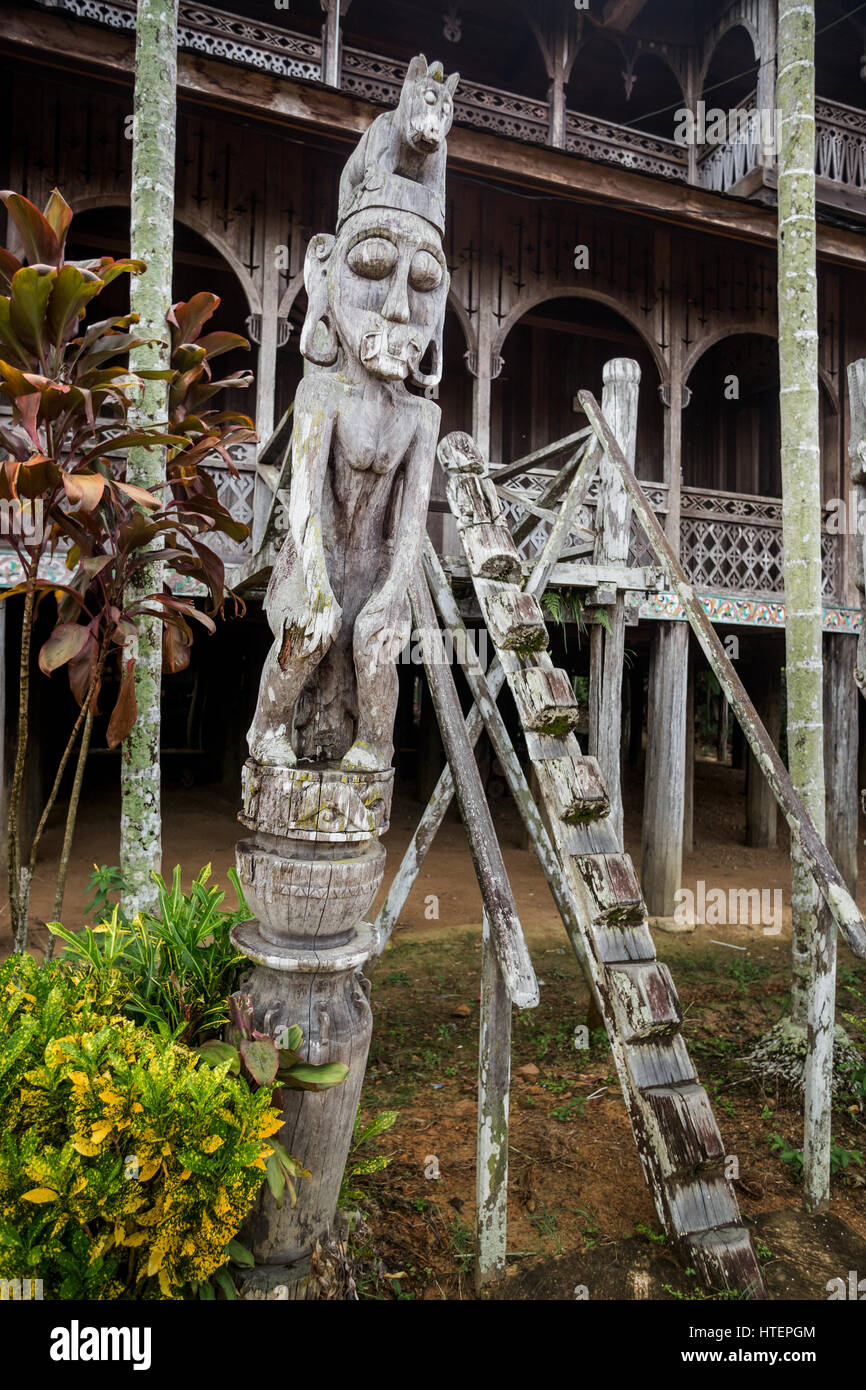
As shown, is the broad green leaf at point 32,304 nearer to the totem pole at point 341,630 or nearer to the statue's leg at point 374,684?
the totem pole at point 341,630

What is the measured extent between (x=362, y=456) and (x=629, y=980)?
5.75 ft

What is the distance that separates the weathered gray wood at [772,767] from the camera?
2594mm

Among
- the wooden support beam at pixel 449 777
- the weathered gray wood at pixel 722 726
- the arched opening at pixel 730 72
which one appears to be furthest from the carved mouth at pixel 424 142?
the weathered gray wood at pixel 722 726

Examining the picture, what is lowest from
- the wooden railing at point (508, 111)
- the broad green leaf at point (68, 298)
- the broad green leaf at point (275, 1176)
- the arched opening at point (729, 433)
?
the broad green leaf at point (275, 1176)

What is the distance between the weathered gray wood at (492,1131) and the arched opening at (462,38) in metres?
10.1

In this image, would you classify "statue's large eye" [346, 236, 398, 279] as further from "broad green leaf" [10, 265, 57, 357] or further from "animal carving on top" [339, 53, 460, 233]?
"broad green leaf" [10, 265, 57, 357]

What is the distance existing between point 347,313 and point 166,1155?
2.17m

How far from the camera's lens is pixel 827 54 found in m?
9.73

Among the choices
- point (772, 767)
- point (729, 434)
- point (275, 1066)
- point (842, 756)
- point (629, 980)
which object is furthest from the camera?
point (729, 434)

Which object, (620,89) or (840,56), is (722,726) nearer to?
(840,56)

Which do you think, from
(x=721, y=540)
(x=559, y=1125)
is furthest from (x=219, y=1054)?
(x=721, y=540)

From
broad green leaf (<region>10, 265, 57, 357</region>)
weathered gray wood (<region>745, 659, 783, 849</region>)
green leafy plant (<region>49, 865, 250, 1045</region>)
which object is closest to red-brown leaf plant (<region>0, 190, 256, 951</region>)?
broad green leaf (<region>10, 265, 57, 357</region>)

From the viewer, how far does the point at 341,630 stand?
2373mm
